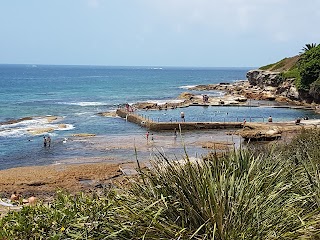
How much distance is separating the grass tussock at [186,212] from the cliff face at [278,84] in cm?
6120

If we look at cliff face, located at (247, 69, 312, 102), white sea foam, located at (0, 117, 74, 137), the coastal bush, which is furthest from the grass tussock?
cliff face, located at (247, 69, 312, 102)

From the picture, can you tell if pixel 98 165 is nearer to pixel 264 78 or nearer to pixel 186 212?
pixel 186 212

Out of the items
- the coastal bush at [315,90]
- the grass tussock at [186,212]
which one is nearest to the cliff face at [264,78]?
the coastal bush at [315,90]

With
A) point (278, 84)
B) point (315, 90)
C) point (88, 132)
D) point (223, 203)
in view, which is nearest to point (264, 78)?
point (278, 84)

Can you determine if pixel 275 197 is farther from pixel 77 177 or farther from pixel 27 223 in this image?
pixel 77 177

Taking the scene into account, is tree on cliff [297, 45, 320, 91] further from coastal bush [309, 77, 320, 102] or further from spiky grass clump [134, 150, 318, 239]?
spiky grass clump [134, 150, 318, 239]

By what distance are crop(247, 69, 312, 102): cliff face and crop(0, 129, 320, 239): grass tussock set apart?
201 ft

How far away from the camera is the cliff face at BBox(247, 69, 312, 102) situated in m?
66.9

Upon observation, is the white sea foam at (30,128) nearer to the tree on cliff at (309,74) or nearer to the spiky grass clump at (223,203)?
the tree on cliff at (309,74)

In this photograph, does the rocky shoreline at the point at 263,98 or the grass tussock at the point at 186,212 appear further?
the rocky shoreline at the point at 263,98

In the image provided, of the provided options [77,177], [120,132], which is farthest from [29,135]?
[77,177]

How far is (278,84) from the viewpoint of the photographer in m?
78.2

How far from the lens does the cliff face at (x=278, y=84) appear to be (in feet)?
220

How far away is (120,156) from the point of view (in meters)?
32.2
